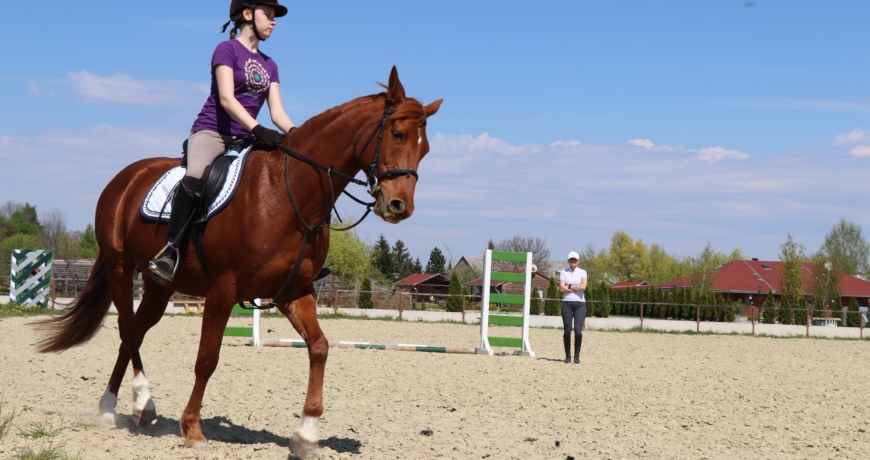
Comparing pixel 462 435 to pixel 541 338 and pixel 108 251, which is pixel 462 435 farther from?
pixel 541 338

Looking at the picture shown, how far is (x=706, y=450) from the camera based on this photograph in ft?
18.0

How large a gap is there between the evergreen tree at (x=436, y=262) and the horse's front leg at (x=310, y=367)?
282 feet

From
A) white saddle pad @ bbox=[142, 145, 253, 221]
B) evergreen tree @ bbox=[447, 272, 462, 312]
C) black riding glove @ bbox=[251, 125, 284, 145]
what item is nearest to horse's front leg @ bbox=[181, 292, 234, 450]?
white saddle pad @ bbox=[142, 145, 253, 221]

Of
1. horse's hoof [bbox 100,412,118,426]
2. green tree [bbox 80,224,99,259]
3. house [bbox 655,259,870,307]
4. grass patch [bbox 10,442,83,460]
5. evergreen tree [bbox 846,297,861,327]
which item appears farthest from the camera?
green tree [bbox 80,224,99,259]

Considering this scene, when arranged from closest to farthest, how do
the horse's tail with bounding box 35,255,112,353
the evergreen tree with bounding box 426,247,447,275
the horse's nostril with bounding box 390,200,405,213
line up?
the horse's nostril with bounding box 390,200,405,213, the horse's tail with bounding box 35,255,112,353, the evergreen tree with bounding box 426,247,447,275

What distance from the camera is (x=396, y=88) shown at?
4.41 m

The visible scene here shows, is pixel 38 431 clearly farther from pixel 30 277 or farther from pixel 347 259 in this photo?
pixel 347 259

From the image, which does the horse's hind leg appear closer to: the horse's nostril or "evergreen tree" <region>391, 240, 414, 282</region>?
the horse's nostril

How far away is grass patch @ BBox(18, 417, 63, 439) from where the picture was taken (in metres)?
4.50

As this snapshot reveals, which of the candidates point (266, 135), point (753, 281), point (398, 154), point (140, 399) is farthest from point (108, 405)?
point (753, 281)

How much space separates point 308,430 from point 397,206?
1.55 metres

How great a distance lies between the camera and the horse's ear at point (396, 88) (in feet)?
14.4

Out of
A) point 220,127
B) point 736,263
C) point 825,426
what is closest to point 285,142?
point 220,127

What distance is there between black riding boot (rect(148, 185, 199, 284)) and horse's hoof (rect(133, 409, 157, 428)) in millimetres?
1171
